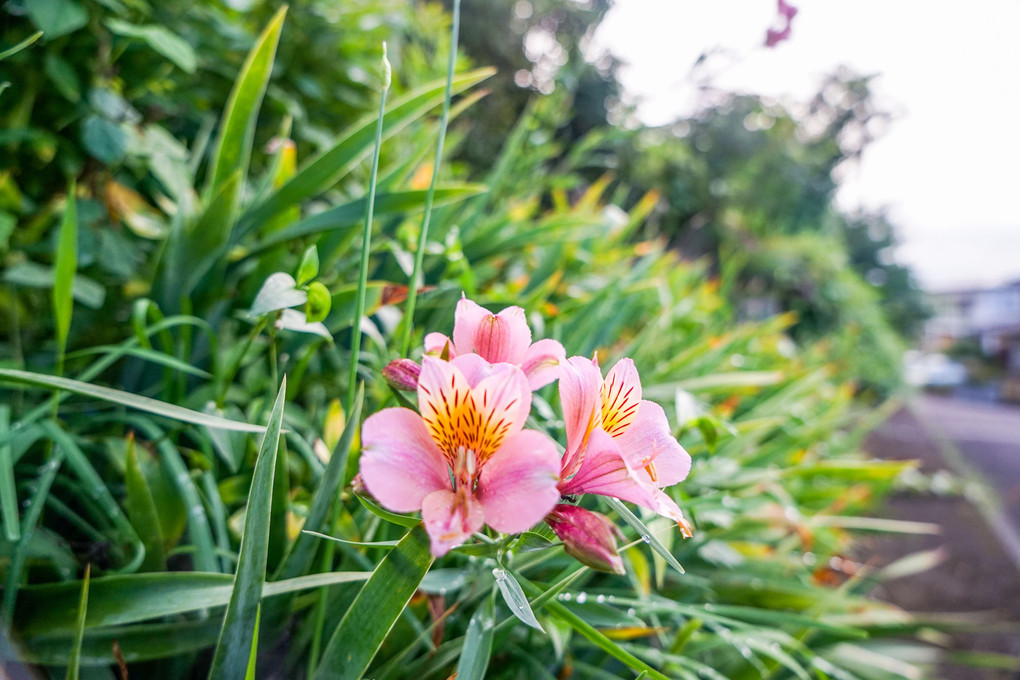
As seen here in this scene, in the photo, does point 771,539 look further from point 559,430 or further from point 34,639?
point 34,639

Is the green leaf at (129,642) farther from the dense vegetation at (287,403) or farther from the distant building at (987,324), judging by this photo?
the distant building at (987,324)

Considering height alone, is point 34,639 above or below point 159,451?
below

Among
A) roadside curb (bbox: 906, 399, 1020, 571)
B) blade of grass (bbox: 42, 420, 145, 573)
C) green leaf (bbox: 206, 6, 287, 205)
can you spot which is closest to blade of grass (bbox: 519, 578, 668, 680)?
blade of grass (bbox: 42, 420, 145, 573)

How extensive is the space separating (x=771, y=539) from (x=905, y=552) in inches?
56.0

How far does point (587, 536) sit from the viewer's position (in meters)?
0.24

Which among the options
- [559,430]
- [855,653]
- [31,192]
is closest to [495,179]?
[559,430]

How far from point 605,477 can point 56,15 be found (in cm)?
77

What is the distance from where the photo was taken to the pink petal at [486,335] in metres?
0.28

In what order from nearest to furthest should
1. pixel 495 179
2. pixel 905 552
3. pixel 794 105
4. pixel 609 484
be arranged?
1. pixel 609 484
2. pixel 495 179
3. pixel 905 552
4. pixel 794 105

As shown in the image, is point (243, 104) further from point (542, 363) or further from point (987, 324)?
point (987, 324)

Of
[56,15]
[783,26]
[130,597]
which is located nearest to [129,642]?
[130,597]

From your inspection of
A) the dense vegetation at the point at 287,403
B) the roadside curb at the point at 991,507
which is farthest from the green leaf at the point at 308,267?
the roadside curb at the point at 991,507

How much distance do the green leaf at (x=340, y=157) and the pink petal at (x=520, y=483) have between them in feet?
1.57

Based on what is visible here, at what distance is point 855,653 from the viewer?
0.84 meters
